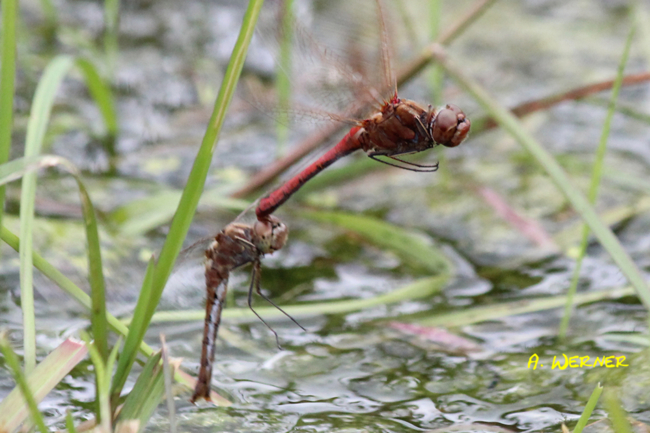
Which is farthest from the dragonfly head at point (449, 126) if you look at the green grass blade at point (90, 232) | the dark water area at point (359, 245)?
the green grass blade at point (90, 232)

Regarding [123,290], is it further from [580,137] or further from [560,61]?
[560,61]

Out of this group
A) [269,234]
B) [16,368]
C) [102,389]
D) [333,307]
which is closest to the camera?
[16,368]

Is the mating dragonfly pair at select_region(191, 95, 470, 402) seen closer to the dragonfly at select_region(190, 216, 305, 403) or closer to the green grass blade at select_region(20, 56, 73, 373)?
the dragonfly at select_region(190, 216, 305, 403)

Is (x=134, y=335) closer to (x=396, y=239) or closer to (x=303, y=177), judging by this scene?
(x=303, y=177)

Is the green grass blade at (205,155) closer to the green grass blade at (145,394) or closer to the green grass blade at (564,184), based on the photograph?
the green grass blade at (145,394)

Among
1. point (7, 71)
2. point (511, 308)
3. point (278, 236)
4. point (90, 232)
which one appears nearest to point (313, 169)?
point (278, 236)

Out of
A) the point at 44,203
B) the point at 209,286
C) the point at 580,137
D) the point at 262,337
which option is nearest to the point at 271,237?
the point at 209,286
